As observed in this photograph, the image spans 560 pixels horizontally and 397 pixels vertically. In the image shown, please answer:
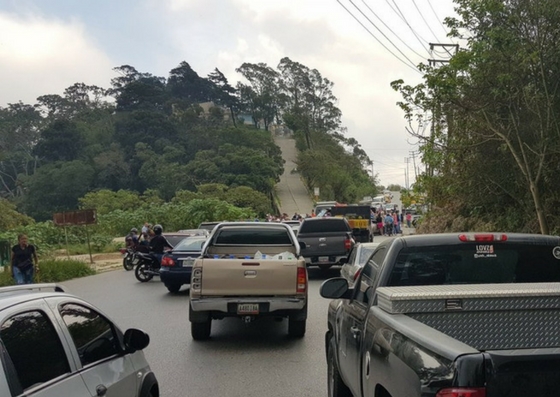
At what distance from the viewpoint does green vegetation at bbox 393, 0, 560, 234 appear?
15.6m

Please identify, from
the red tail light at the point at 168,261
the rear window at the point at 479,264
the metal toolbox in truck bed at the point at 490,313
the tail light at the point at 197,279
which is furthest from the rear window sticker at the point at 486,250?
the red tail light at the point at 168,261

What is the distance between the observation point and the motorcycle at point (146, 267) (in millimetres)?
22281

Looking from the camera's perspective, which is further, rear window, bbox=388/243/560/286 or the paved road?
the paved road

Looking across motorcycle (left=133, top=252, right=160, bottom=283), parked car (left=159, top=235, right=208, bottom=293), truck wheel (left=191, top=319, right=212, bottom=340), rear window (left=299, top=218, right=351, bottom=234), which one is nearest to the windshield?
parked car (left=159, top=235, right=208, bottom=293)

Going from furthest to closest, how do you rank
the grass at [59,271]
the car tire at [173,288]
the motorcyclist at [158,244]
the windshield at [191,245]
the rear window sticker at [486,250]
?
1. the grass at [59,271]
2. the motorcyclist at [158,244]
3. the windshield at [191,245]
4. the car tire at [173,288]
5. the rear window sticker at [486,250]

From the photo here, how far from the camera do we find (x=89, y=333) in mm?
4586

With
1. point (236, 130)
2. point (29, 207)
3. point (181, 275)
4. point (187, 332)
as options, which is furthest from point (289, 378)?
point (236, 130)

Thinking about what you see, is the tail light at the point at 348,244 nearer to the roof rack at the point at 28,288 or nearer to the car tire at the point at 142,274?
the car tire at the point at 142,274

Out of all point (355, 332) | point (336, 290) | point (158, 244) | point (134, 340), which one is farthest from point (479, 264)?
point (158, 244)

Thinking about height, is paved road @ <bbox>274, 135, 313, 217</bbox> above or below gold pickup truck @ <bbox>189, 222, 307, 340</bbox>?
above

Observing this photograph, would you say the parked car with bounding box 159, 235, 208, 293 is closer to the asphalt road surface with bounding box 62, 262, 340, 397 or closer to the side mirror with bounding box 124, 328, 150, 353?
the asphalt road surface with bounding box 62, 262, 340, 397

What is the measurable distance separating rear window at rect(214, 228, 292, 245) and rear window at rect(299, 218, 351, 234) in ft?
31.1

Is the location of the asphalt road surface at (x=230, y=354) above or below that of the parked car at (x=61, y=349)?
below

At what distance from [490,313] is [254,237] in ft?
32.1
